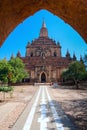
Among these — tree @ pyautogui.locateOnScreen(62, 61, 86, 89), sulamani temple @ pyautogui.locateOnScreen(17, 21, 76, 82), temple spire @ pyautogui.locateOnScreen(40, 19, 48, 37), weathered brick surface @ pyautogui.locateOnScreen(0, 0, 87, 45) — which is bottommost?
weathered brick surface @ pyautogui.locateOnScreen(0, 0, 87, 45)

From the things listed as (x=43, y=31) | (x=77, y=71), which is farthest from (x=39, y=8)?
(x=43, y=31)

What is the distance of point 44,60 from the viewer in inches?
3076

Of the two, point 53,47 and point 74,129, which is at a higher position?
point 53,47

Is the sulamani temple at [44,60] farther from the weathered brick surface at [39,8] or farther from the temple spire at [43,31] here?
the weathered brick surface at [39,8]

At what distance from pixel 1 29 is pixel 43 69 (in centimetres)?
7060

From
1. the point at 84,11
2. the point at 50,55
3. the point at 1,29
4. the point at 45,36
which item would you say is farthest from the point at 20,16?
the point at 45,36

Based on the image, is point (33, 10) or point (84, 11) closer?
point (84, 11)

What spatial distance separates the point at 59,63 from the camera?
77000 mm

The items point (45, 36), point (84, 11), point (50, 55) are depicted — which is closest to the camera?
point (84, 11)

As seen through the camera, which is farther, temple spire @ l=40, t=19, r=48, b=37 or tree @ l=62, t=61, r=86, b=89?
temple spire @ l=40, t=19, r=48, b=37

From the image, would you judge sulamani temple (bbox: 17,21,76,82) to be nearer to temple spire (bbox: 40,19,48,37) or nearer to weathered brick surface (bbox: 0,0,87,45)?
temple spire (bbox: 40,19,48,37)

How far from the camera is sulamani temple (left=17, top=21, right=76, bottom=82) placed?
7469 cm

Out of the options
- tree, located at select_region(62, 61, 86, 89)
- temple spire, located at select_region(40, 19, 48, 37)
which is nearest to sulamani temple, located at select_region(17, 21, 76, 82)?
temple spire, located at select_region(40, 19, 48, 37)

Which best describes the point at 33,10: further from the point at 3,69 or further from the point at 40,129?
the point at 3,69
